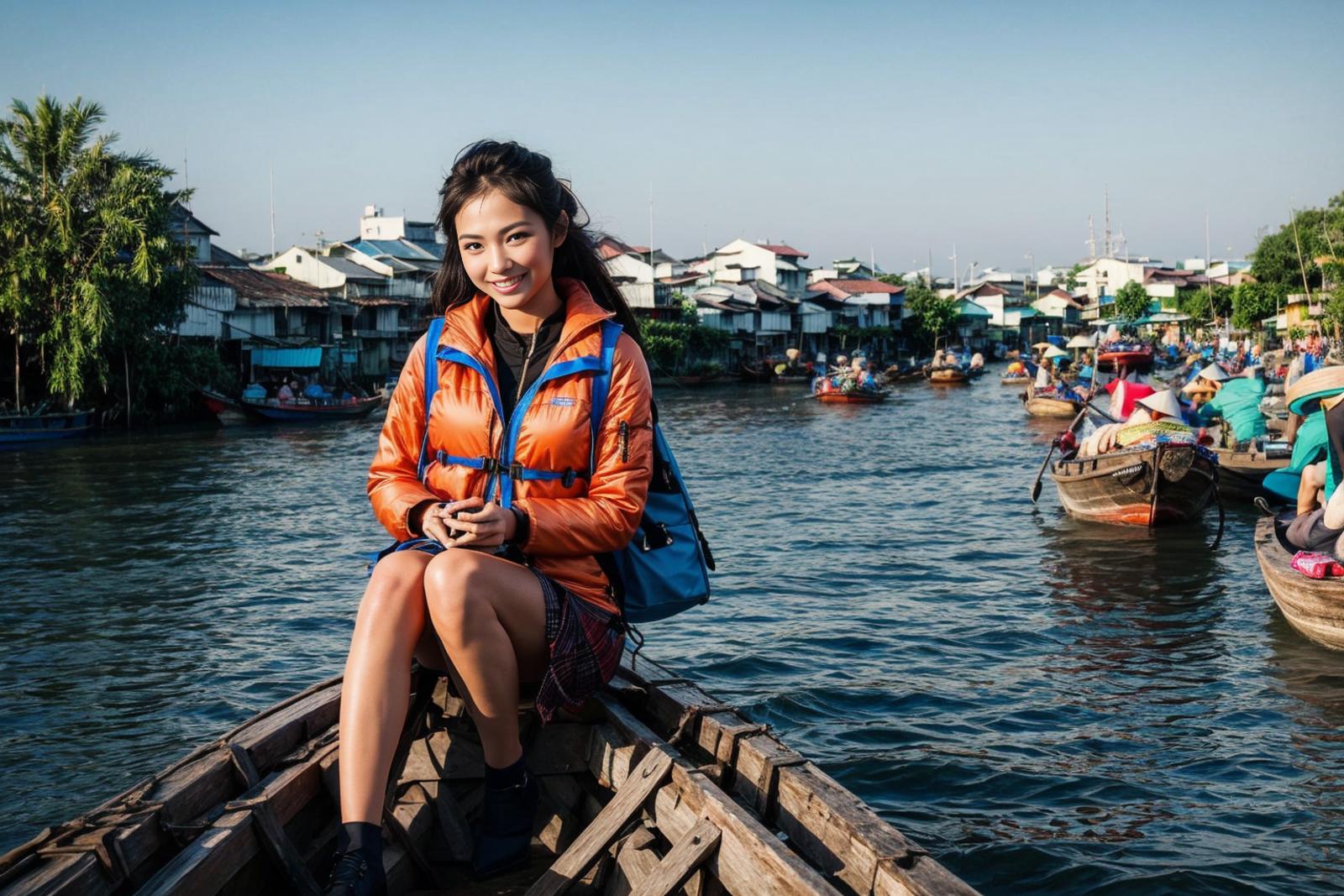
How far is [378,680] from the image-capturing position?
2.74 m

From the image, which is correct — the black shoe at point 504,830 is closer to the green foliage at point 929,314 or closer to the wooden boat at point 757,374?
the wooden boat at point 757,374

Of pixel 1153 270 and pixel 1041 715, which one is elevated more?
pixel 1153 270

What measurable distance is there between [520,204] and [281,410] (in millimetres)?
32268

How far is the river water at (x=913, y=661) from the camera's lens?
566 centimetres

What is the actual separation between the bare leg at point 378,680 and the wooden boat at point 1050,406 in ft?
102

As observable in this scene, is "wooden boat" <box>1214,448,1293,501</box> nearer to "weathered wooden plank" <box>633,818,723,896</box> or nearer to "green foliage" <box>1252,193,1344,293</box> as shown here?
"weathered wooden plank" <box>633,818,723,896</box>

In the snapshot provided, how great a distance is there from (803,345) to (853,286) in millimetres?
9193

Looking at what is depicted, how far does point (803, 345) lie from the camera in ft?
223

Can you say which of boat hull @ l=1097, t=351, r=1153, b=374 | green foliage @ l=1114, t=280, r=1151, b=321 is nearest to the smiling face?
boat hull @ l=1097, t=351, r=1153, b=374

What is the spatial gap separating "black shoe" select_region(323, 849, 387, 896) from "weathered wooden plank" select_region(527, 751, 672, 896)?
0.39m

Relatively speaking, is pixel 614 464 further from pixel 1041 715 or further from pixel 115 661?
pixel 115 661

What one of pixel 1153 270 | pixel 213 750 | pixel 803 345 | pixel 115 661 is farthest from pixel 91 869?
pixel 1153 270

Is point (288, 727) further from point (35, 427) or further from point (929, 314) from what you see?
point (929, 314)

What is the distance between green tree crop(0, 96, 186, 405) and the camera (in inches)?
1069
